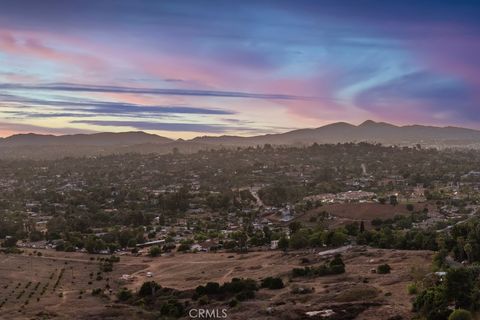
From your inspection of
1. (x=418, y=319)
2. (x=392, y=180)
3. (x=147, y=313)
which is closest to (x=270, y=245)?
(x=147, y=313)

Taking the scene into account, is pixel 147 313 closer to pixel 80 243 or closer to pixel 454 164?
pixel 80 243

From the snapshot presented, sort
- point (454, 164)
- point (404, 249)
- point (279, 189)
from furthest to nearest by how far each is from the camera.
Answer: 1. point (454, 164)
2. point (279, 189)
3. point (404, 249)

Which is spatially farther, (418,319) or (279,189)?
(279,189)

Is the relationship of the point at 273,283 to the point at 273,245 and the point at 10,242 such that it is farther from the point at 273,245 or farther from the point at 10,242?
the point at 10,242

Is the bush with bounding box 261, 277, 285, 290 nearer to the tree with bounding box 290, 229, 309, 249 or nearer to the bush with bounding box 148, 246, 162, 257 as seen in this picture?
the tree with bounding box 290, 229, 309, 249

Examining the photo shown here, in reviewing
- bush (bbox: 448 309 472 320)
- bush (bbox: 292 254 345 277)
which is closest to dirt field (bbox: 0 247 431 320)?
bush (bbox: 292 254 345 277)

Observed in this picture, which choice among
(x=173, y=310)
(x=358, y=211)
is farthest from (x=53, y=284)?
(x=358, y=211)

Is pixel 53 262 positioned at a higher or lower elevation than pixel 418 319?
lower
